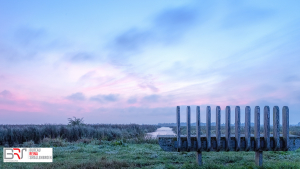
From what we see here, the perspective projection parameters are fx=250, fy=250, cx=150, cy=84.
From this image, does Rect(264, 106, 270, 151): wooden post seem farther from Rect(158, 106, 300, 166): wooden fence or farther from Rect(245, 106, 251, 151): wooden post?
Rect(245, 106, 251, 151): wooden post

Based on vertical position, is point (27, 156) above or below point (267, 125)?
below

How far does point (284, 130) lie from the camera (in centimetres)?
666

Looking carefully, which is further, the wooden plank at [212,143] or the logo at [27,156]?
the logo at [27,156]

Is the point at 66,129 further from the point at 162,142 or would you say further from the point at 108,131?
the point at 162,142

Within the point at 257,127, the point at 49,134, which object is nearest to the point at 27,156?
the point at 257,127

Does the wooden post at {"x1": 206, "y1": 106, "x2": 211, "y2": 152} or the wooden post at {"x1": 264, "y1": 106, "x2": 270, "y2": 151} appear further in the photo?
the wooden post at {"x1": 264, "y1": 106, "x2": 270, "y2": 151}

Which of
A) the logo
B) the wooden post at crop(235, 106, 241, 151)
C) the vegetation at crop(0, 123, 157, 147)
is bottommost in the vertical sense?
the vegetation at crop(0, 123, 157, 147)

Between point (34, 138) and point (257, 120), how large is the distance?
54.8 ft

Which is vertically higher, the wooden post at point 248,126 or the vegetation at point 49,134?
the wooden post at point 248,126

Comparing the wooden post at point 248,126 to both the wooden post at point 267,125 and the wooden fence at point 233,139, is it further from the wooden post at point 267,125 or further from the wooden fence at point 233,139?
the wooden post at point 267,125

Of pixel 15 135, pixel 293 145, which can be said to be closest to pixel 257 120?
pixel 293 145

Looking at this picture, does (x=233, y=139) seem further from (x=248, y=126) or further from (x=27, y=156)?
(x=27, y=156)

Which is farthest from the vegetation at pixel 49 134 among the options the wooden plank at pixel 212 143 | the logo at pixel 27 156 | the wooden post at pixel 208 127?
the wooden post at pixel 208 127

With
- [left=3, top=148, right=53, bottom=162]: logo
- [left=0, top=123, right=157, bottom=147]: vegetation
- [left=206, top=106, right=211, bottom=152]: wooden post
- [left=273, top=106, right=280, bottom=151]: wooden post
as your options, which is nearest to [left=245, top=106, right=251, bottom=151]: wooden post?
[left=273, top=106, right=280, bottom=151]: wooden post
